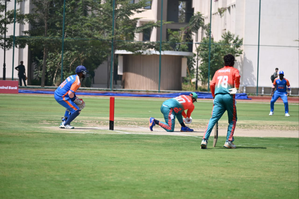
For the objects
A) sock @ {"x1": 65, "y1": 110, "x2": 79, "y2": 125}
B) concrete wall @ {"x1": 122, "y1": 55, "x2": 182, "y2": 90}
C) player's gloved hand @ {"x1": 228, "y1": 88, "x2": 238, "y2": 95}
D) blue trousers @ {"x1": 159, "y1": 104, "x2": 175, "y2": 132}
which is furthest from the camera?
concrete wall @ {"x1": 122, "y1": 55, "x2": 182, "y2": 90}

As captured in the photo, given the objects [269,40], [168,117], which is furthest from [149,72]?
[168,117]

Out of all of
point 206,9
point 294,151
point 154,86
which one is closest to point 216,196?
point 294,151

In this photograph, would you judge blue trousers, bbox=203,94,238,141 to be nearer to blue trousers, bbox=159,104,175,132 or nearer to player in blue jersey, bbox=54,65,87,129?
blue trousers, bbox=159,104,175,132

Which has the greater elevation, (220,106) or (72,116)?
(220,106)

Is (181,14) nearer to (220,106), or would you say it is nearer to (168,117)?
(168,117)

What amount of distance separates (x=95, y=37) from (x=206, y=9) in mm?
20495

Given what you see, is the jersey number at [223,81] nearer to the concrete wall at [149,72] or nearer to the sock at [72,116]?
the sock at [72,116]

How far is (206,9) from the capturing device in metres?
54.0

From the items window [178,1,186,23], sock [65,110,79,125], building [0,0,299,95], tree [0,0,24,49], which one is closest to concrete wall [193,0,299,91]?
building [0,0,299,95]

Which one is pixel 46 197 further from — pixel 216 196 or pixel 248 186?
pixel 248 186

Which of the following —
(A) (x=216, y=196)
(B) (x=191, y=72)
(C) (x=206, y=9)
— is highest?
(C) (x=206, y=9)

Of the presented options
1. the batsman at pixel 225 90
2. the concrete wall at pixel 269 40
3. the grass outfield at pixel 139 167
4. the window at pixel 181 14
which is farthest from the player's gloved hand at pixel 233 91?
the window at pixel 181 14

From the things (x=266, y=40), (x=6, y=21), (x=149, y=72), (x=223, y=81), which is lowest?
(x=223, y=81)

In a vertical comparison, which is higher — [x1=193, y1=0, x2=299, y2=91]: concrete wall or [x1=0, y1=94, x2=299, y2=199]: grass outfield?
[x1=193, y1=0, x2=299, y2=91]: concrete wall
